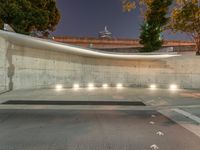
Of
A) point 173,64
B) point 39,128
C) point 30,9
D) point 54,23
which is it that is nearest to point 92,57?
point 173,64

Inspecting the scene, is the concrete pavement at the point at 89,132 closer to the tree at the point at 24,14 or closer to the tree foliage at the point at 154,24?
the tree at the point at 24,14

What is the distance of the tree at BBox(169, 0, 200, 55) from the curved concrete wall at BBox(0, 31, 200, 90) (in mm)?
3857

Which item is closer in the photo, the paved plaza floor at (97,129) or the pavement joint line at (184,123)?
the paved plaza floor at (97,129)

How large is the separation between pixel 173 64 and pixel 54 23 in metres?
16.9

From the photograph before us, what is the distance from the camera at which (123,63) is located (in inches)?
850

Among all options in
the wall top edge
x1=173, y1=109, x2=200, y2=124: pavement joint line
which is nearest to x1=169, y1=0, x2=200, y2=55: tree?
the wall top edge

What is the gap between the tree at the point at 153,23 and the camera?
2506 cm

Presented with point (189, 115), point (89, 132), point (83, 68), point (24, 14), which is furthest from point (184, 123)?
point (24, 14)

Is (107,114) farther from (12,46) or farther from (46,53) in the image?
(46,53)

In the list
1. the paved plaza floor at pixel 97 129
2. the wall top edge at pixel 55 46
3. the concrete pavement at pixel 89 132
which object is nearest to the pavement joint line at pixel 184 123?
the paved plaza floor at pixel 97 129

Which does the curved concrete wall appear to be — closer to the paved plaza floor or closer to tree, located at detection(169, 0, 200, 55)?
tree, located at detection(169, 0, 200, 55)

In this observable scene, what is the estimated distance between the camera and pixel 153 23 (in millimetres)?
25562

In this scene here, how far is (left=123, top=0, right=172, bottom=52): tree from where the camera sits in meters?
25.1

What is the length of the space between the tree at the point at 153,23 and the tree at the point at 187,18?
5.42 feet
